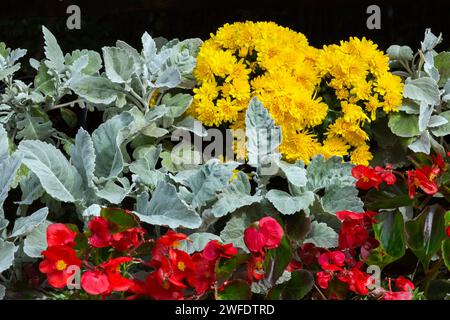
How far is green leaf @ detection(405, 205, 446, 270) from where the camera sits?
1502 millimetres

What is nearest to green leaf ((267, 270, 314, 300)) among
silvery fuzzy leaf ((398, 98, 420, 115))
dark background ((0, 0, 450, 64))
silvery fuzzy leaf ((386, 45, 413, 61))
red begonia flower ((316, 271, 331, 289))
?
red begonia flower ((316, 271, 331, 289))

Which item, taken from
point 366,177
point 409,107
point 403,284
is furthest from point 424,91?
point 403,284

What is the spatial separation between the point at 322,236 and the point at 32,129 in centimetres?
82

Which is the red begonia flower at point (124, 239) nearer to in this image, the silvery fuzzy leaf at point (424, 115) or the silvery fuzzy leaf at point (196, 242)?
the silvery fuzzy leaf at point (196, 242)

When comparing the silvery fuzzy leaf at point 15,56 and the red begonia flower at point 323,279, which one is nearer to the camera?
the red begonia flower at point 323,279

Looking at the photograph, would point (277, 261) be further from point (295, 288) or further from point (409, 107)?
point (409, 107)

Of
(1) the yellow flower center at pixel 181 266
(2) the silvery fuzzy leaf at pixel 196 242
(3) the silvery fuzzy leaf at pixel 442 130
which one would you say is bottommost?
(1) the yellow flower center at pixel 181 266

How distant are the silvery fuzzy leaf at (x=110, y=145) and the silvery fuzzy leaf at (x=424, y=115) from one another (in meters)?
0.81

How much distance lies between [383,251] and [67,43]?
2777 mm

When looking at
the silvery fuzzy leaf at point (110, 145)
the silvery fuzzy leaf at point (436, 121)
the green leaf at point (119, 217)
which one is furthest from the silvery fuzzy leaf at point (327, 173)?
the green leaf at point (119, 217)

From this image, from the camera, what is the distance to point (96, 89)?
77.7 inches

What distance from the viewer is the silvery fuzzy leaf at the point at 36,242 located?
1500 mm

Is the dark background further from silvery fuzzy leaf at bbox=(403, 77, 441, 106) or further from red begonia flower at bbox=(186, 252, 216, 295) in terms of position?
red begonia flower at bbox=(186, 252, 216, 295)
